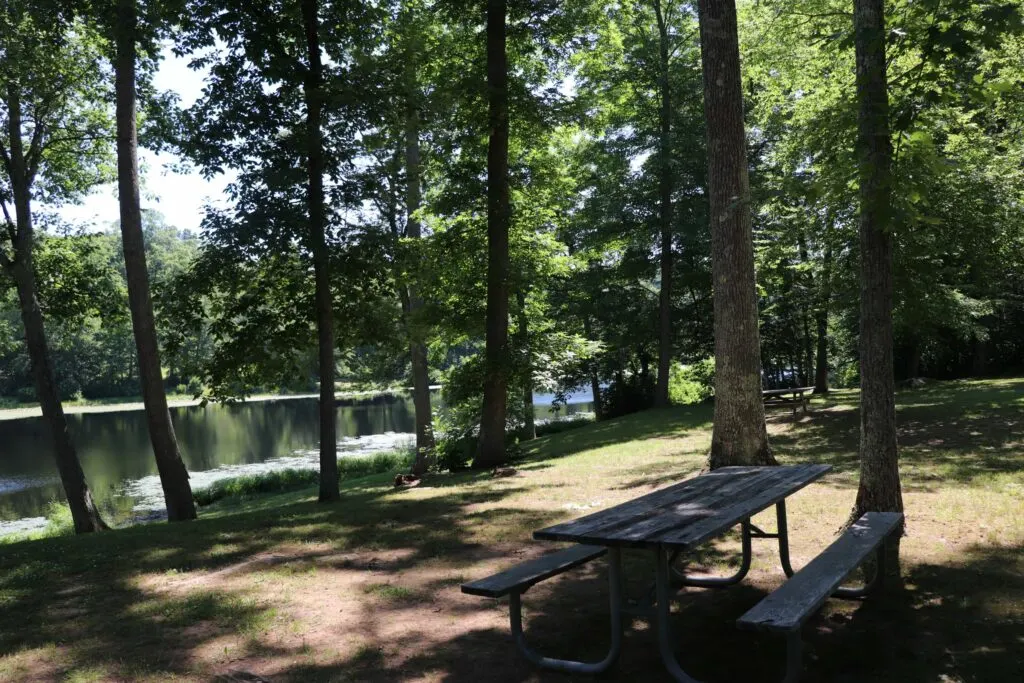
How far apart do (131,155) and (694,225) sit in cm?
Answer: 1468

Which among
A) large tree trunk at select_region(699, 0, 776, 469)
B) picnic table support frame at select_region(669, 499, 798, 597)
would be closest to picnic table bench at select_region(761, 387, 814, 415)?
large tree trunk at select_region(699, 0, 776, 469)

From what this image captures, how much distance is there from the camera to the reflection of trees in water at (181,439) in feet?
77.3

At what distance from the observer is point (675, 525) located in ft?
11.3

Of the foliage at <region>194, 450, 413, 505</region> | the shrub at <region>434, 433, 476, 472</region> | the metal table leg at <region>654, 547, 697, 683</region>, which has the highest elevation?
the metal table leg at <region>654, 547, 697, 683</region>

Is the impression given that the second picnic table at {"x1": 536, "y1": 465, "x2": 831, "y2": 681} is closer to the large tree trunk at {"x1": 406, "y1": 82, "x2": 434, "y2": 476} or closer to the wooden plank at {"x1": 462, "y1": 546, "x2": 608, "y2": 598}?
the wooden plank at {"x1": 462, "y1": 546, "x2": 608, "y2": 598}

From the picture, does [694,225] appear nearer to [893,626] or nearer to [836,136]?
[836,136]

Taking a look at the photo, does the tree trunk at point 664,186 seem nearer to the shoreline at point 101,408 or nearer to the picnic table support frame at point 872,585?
the picnic table support frame at point 872,585

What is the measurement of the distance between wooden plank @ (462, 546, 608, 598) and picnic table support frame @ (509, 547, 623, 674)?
4.2 inches

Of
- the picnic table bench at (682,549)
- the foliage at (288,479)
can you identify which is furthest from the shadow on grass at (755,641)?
the foliage at (288,479)

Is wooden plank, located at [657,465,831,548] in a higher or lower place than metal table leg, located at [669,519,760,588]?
higher

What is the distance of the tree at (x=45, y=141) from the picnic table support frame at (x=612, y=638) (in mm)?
10281

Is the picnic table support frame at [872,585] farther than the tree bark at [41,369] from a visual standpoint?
No

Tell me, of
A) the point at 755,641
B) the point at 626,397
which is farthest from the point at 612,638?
the point at 626,397

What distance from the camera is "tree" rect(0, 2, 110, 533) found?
37.8ft
